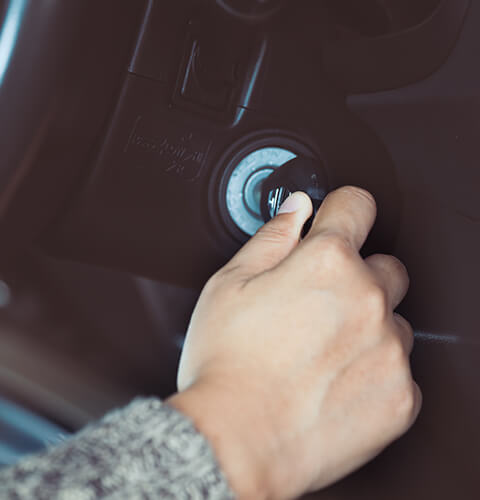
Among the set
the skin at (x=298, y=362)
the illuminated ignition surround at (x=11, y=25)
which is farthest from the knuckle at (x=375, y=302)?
the illuminated ignition surround at (x=11, y=25)

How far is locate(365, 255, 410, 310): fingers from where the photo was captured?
0.55 meters

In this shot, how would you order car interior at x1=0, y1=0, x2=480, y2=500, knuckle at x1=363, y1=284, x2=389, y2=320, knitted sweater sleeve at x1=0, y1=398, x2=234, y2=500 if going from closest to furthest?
1. knitted sweater sleeve at x1=0, y1=398, x2=234, y2=500
2. knuckle at x1=363, y1=284, x2=389, y2=320
3. car interior at x1=0, y1=0, x2=480, y2=500

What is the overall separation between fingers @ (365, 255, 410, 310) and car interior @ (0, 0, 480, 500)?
0.16 ft

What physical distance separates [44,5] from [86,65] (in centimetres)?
6

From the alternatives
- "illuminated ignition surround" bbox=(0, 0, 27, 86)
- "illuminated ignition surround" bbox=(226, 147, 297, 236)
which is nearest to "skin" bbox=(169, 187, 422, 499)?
"illuminated ignition surround" bbox=(226, 147, 297, 236)

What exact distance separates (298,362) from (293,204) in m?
0.15

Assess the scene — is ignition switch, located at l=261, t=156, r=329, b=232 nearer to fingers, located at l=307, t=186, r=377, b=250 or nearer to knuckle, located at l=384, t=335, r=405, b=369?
fingers, located at l=307, t=186, r=377, b=250

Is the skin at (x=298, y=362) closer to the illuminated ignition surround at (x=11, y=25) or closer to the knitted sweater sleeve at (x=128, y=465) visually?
the knitted sweater sleeve at (x=128, y=465)

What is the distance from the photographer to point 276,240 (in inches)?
20.1

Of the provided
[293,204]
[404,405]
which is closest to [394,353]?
[404,405]

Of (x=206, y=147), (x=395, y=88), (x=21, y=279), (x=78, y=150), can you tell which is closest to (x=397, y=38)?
(x=395, y=88)

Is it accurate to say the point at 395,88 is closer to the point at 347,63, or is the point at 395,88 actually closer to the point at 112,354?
the point at 347,63

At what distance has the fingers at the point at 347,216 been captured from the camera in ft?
1.67

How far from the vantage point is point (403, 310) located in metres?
0.61
